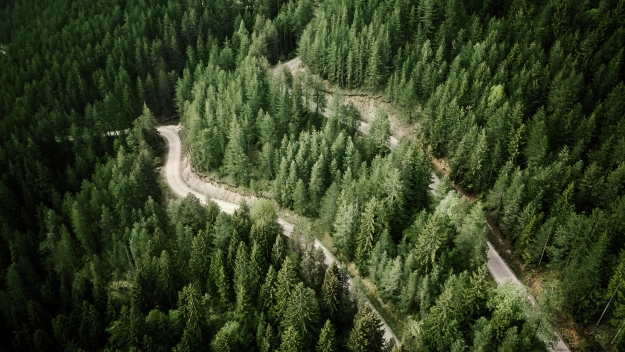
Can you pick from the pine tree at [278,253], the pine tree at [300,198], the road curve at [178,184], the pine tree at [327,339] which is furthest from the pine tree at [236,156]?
the pine tree at [327,339]

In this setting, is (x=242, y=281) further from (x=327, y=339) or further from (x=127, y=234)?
(x=127, y=234)

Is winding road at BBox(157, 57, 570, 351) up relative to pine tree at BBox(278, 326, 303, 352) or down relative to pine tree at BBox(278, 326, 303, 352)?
down

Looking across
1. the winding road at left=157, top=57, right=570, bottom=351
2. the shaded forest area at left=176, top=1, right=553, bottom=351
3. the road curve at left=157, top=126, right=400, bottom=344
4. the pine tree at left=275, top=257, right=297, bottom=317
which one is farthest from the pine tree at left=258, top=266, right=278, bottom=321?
the shaded forest area at left=176, top=1, right=553, bottom=351

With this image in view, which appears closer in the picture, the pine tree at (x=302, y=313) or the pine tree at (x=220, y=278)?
the pine tree at (x=302, y=313)

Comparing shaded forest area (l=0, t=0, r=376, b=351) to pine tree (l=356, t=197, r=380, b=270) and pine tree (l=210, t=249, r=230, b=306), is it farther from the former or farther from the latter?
pine tree (l=356, t=197, r=380, b=270)

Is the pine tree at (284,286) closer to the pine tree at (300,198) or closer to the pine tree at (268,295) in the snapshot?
the pine tree at (268,295)

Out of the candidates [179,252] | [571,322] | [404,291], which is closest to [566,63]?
[571,322]
